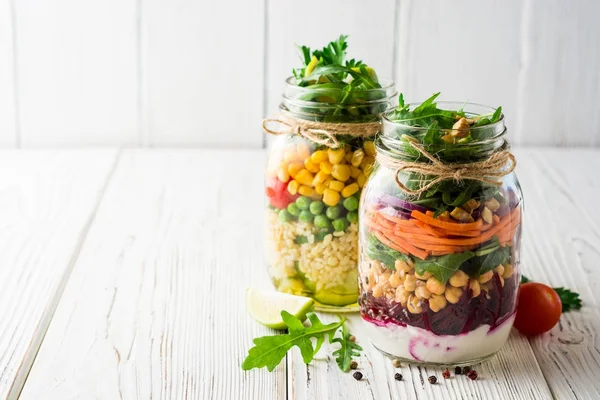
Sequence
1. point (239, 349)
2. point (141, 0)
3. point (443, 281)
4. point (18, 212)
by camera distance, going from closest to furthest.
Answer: point (443, 281), point (239, 349), point (18, 212), point (141, 0)

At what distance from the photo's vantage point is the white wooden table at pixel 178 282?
1.08 m

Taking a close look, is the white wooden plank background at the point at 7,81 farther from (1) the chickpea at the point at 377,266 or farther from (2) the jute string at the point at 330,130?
(1) the chickpea at the point at 377,266

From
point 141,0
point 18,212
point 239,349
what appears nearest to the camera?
point 239,349

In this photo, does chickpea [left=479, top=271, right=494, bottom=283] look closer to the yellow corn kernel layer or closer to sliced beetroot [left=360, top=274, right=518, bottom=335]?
sliced beetroot [left=360, top=274, right=518, bottom=335]

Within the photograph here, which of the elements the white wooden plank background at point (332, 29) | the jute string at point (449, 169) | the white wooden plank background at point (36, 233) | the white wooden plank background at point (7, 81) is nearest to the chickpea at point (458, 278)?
the jute string at point (449, 169)

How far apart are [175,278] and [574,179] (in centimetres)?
97

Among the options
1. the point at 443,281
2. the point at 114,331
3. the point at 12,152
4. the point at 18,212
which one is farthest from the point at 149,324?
the point at 12,152

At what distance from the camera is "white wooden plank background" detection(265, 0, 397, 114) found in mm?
2090

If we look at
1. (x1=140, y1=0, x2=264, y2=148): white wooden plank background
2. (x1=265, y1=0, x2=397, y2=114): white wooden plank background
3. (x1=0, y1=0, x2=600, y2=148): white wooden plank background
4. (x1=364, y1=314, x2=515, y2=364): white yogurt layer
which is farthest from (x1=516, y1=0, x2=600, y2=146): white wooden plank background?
(x1=364, y1=314, x2=515, y2=364): white yogurt layer

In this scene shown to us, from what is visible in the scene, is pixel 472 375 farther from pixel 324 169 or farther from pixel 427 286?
pixel 324 169

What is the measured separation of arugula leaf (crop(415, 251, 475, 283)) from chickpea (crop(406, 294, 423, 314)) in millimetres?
41

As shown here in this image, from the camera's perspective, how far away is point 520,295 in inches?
47.8

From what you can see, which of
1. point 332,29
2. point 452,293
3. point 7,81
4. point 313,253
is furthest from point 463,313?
point 7,81

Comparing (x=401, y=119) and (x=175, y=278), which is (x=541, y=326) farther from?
(x=175, y=278)
